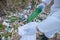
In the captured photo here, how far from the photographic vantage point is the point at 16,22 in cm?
349

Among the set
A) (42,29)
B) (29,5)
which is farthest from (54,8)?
(29,5)

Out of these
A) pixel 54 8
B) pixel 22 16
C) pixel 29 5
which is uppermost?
pixel 29 5

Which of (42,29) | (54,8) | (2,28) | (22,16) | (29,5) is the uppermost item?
(29,5)

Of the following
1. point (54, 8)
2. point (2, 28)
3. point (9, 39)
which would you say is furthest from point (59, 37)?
point (54, 8)

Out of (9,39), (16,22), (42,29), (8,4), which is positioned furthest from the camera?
(8,4)

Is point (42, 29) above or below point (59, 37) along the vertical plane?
below

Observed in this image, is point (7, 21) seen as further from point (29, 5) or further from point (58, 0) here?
point (58, 0)

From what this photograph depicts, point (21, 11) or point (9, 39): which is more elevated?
point (21, 11)

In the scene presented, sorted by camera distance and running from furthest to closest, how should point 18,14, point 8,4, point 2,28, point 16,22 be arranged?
point 8,4
point 18,14
point 16,22
point 2,28

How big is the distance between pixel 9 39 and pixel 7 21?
2.35 ft

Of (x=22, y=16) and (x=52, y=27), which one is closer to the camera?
(x=52, y=27)

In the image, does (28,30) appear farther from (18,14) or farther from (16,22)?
→ (18,14)

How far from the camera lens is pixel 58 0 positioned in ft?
4.51

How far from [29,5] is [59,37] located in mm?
1667
